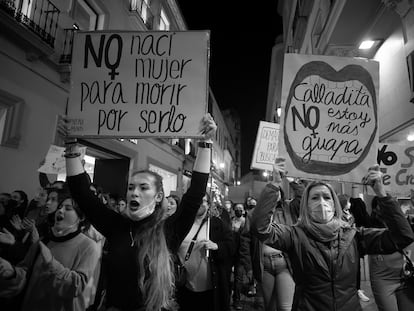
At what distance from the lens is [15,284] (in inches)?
88.5

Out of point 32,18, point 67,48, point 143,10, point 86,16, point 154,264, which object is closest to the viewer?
point 154,264

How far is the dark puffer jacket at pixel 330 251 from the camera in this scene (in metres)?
2.15

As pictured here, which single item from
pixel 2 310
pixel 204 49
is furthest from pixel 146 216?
pixel 204 49

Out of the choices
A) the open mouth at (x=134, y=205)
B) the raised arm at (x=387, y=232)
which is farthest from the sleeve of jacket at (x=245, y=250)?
the open mouth at (x=134, y=205)

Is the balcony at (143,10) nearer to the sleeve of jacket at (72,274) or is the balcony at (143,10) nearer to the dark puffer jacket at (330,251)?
the sleeve of jacket at (72,274)

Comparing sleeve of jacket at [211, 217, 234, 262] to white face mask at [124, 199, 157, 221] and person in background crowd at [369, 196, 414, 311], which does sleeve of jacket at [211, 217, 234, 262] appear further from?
white face mask at [124, 199, 157, 221]

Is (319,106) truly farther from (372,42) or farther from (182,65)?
(372,42)

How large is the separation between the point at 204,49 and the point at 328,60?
3.92 feet

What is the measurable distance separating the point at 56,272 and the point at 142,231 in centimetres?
71

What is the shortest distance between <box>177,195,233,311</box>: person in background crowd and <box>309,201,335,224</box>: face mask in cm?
146

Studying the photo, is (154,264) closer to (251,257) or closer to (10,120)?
(251,257)

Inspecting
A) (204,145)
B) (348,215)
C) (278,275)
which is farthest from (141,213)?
(348,215)

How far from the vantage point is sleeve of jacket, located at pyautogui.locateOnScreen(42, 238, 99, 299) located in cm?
221

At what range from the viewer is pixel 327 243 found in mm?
2307
